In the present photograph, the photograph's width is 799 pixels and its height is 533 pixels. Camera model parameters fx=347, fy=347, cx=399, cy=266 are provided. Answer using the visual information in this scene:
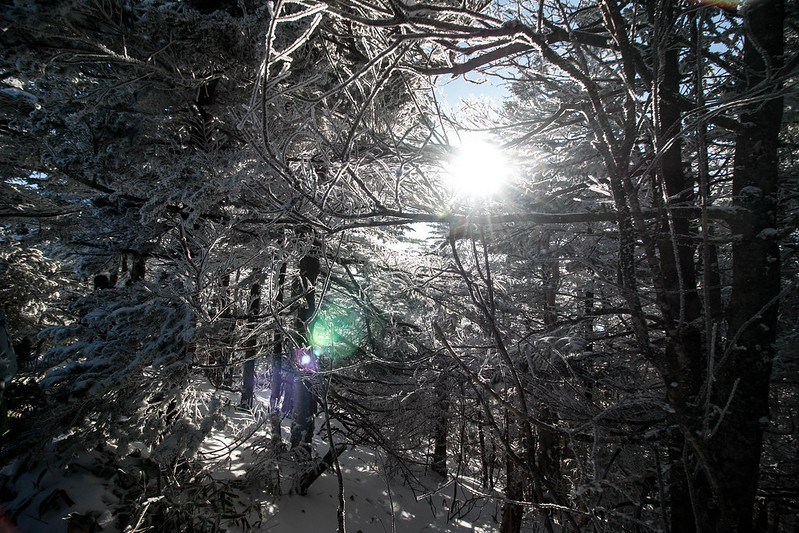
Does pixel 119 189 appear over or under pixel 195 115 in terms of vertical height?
under

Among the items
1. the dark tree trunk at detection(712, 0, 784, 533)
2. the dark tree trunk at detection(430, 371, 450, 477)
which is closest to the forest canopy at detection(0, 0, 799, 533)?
the dark tree trunk at detection(712, 0, 784, 533)

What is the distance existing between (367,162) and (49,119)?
527cm

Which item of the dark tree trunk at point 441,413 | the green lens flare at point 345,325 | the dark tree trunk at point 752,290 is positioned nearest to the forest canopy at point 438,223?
the dark tree trunk at point 752,290

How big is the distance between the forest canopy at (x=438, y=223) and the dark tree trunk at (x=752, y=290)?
0.05ft

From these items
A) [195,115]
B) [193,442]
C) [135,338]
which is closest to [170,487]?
[193,442]

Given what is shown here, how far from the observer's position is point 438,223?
2375 millimetres

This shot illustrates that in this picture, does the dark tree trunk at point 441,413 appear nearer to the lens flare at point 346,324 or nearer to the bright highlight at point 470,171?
the bright highlight at point 470,171

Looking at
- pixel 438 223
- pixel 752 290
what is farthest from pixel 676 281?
pixel 438 223

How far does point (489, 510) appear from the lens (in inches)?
475

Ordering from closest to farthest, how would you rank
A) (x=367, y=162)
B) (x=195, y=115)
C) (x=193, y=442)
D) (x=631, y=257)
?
1. (x=631, y=257)
2. (x=367, y=162)
3. (x=193, y=442)
4. (x=195, y=115)

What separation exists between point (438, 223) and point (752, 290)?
1966 millimetres

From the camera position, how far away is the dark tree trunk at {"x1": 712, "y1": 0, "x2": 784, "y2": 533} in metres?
1.98

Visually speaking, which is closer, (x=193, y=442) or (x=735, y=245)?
(x=735, y=245)

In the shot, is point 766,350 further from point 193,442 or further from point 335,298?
point 335,298
